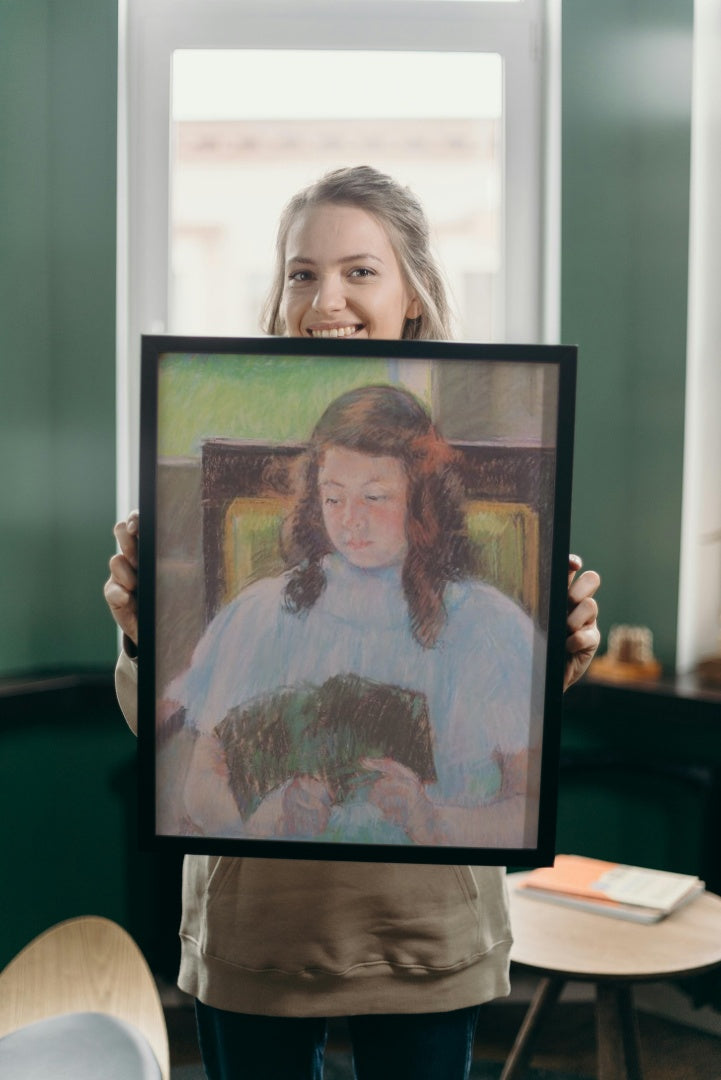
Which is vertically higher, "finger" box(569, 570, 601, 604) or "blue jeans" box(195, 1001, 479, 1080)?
"finger" box(569, 570, 601, 604)

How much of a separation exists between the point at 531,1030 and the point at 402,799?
3.75ft

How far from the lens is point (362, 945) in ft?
3.43

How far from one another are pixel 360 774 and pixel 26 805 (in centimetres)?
172

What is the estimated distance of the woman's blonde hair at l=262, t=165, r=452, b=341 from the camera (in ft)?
3.82

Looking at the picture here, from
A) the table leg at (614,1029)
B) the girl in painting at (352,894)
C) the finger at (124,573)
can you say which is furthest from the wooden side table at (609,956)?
the finger at (124,573)

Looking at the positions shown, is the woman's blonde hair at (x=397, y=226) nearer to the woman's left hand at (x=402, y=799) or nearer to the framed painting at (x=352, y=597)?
the framed painting at (x=352, y=597)

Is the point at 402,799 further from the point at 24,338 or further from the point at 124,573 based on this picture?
the point at 24,338

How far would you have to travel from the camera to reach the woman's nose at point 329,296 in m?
1.11

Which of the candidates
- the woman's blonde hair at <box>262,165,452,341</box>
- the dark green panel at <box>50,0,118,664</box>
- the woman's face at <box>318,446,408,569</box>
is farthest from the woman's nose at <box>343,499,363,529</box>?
the dark green panel at <box>50,0,118,664</box>

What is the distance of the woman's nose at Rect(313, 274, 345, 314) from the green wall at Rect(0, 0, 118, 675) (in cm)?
153

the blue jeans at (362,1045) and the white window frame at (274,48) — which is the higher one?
the white window frame at (274,48)

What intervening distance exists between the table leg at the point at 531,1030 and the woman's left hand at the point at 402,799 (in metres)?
1.04

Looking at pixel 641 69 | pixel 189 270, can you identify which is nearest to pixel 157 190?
pixel 189 270

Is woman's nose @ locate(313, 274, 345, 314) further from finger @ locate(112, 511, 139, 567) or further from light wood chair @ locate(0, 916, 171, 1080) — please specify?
light wood chair @ locate(0, 916, 171, 1080)
